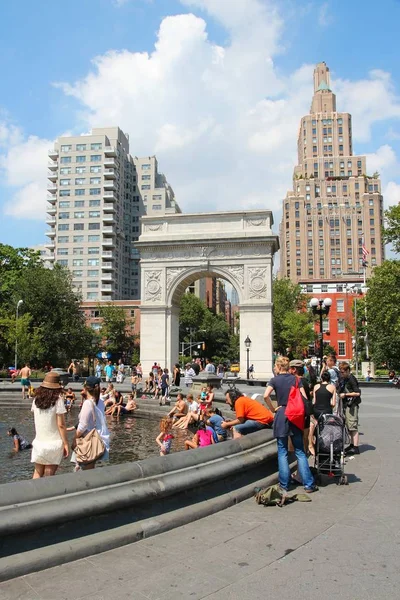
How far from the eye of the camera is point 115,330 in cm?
7119

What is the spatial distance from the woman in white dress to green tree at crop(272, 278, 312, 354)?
A: 6193 centimetres

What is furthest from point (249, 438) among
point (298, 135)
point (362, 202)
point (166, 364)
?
point (298, 135)

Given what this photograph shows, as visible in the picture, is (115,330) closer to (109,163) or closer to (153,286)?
(109,163)

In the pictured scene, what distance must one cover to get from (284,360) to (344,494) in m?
1.97

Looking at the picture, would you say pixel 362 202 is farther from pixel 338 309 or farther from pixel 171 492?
pixel 171 492

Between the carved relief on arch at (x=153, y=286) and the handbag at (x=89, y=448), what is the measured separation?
31.6 metres

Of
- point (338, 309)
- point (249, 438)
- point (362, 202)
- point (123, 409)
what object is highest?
point (362, 202)

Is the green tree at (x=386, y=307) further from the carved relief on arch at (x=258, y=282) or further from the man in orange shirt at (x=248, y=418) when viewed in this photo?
the man in orange shirt at (x=248, y=418)

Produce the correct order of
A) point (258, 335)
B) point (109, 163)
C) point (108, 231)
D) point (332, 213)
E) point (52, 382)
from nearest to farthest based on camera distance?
point (52, 382) < point (258, 335) < point (108, 231) < point (109, 163) < point (332, 213)

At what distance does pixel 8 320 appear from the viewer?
40406mm

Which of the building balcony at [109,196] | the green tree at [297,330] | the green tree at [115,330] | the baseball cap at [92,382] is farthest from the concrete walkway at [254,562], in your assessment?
the building balcony at [109,196]

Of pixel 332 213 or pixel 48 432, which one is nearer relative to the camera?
pixel 48 432

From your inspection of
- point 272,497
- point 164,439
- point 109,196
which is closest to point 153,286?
point 164,439

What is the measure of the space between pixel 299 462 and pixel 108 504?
306 centimetres
